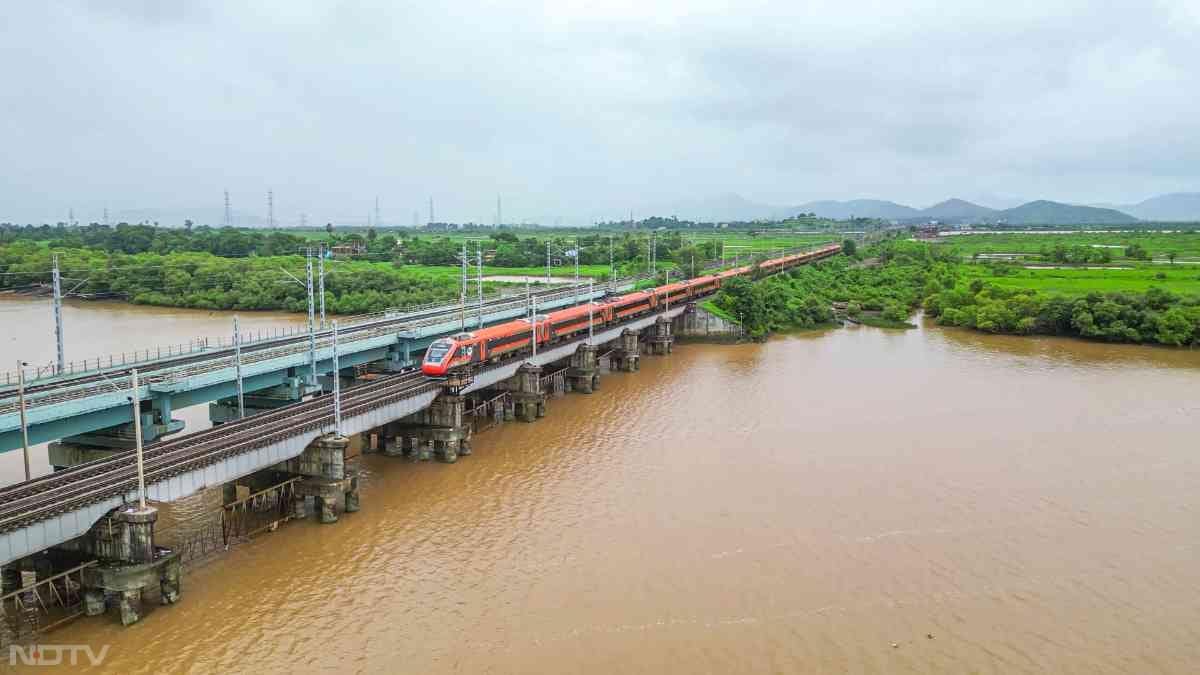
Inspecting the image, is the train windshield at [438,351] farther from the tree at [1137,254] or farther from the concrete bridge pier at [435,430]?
the tree at [1137,254]

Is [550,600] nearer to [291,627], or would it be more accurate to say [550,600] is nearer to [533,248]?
[291,627]

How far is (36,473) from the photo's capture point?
3291cm

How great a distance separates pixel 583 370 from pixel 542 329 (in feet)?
19.3

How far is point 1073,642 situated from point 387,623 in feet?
61.1

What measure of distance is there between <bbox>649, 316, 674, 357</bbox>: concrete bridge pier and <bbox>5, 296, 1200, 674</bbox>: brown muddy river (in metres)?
21.5

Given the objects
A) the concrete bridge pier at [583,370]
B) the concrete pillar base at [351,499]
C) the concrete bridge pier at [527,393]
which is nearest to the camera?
the concrete pillar base at [351,499]

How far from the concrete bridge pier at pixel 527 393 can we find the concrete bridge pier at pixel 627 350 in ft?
52.0

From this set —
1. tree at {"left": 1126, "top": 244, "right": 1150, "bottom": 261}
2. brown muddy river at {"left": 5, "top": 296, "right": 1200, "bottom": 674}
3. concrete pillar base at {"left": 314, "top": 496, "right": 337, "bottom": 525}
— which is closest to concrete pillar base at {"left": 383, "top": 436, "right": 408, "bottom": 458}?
brown muddy river at {"left": 5, "top": 296, "right": 1200, "bottom": 674}

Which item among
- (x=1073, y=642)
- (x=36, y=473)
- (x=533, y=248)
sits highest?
(x=533, y=248)

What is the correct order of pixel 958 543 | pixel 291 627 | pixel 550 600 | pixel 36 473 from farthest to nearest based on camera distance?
pixel 36 473 < pixel 958 543 < pixel 550 600 < pixel 291 627

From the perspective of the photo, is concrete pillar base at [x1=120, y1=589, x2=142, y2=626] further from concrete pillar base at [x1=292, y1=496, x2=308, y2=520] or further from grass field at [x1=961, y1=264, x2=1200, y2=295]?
grass field at [x1=961, y1=264, x2=1200, y2=295]

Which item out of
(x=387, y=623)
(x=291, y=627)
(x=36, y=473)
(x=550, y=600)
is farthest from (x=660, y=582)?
(x=36, y=473)

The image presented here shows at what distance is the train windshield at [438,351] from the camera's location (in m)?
36.1

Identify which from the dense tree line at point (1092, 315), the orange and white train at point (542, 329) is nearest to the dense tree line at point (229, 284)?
the orange and white train at point (542, 329)
